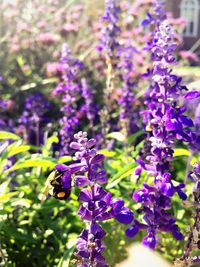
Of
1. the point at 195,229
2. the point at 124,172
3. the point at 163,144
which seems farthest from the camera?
the point at 124,172

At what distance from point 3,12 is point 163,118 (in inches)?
277

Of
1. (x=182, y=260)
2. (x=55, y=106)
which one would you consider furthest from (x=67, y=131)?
(x=55, y=106)

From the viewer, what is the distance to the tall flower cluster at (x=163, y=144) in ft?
8.38

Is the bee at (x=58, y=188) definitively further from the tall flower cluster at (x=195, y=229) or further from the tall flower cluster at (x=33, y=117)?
the tall flower cluster at (x=33, y=117)

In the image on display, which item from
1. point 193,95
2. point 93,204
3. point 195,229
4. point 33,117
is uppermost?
point 193,95

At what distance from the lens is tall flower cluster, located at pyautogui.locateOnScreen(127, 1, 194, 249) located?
8.38 feet

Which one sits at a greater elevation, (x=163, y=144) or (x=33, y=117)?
(x=163, y=144)

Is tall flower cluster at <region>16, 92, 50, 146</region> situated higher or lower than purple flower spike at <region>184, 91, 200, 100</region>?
lower

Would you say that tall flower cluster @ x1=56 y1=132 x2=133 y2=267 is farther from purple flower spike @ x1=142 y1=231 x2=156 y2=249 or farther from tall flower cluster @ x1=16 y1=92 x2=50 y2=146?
tall flower cluster @ x1=16 y1=92 x2=50 y2=146

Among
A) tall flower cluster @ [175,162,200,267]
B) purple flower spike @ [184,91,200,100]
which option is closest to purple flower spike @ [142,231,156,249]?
tall flower cluster @ [175,162,200,267]

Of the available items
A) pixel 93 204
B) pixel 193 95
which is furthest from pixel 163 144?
pixel 93 204

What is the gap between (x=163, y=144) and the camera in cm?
255

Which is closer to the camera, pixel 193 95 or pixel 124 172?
pixel 193 95

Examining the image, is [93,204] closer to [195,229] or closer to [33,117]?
[195,229]
